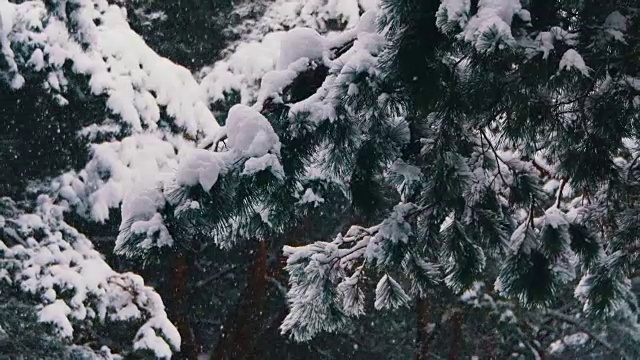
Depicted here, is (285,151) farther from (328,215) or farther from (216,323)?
(216,323)

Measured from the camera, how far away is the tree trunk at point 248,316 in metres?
7.75

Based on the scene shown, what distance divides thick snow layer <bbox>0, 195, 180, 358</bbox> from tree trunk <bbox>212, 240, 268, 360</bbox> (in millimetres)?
2361

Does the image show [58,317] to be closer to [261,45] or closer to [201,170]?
[201,170]

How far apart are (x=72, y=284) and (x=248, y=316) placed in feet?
10.6

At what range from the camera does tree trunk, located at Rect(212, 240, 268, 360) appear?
7.75 meters

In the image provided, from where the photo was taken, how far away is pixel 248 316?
7910 mm

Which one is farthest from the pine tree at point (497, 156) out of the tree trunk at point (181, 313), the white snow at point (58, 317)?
the tree trunk at point (181, 313)

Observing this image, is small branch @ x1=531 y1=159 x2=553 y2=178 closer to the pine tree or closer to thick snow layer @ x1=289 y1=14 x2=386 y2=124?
the pine tree

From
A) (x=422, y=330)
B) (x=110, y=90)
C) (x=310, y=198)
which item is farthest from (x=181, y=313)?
(x=310, y=198)

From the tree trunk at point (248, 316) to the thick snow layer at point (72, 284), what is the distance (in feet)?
7.75

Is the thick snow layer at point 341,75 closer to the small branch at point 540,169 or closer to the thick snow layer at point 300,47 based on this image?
the thick snow layer at point 300,47

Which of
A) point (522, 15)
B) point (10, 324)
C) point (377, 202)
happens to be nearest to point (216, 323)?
point (10, 324)

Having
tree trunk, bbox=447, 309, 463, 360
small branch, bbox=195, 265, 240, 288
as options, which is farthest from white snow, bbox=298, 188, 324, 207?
tree trunk, bbox=447, 309, 463, 360

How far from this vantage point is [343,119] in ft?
7.15
